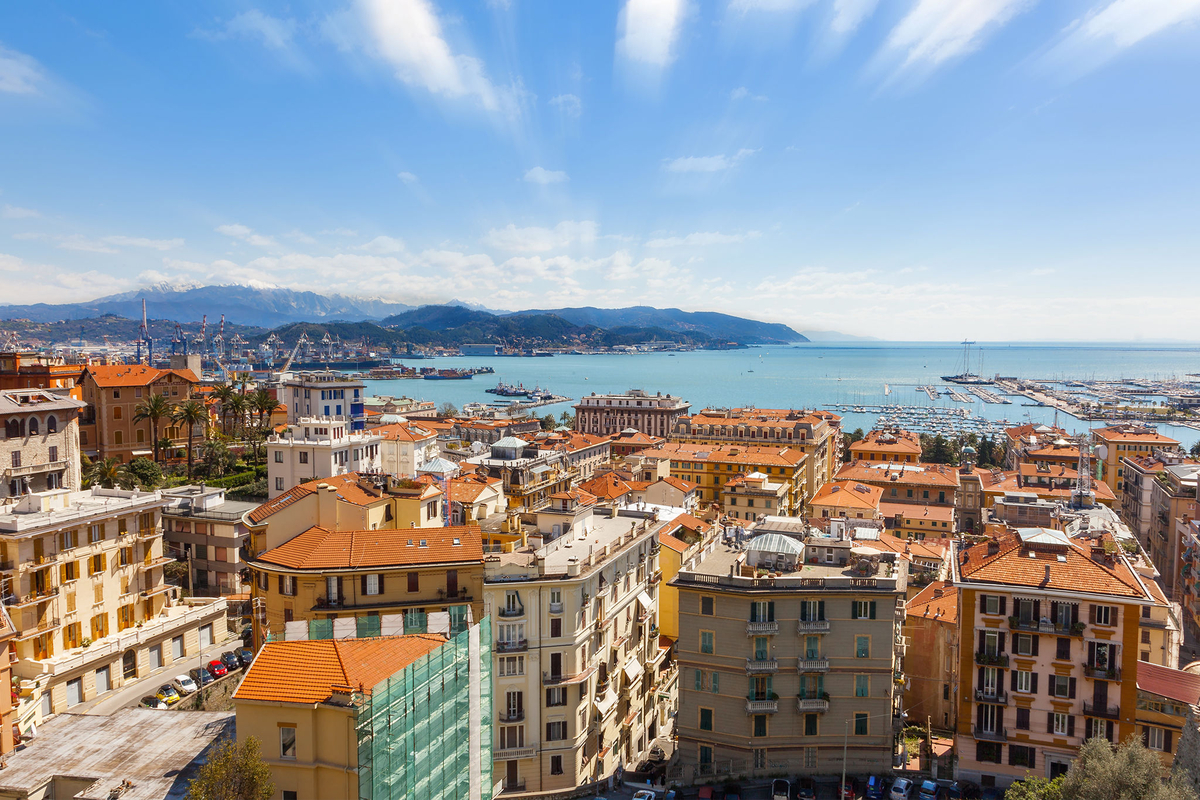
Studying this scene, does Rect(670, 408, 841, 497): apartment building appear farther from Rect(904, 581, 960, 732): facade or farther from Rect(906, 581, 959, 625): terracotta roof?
Rect(904, 581, 960, 732): facade

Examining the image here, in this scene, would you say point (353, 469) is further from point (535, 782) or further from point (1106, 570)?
point (1106, 570)

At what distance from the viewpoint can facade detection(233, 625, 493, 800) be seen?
53.7 feet

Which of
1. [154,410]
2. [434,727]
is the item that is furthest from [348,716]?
[154,410]

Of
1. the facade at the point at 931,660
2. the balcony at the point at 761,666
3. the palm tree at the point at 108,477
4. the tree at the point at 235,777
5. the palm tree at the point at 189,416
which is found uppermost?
the palm tree at the point at 189,416

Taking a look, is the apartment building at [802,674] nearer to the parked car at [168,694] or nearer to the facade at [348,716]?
the facade at [348,716]

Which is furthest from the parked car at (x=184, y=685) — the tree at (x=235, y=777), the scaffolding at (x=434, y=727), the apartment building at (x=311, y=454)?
the tree at (x=235, y=777)

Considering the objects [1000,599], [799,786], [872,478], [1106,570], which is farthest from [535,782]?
[872,478]

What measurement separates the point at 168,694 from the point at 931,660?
32.1m

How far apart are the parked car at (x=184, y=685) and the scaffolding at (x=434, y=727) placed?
14.3m

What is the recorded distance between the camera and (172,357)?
3718 inches

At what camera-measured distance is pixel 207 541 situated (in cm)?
4266

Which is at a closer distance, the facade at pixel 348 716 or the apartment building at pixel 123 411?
the facade at pixel 348 716

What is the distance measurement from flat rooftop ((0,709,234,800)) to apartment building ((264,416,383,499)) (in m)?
24.2

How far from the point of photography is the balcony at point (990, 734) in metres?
25.1
